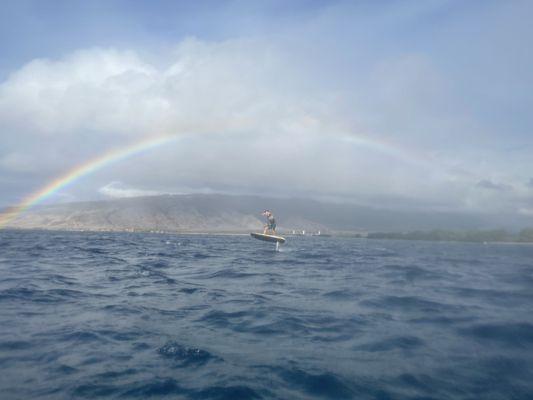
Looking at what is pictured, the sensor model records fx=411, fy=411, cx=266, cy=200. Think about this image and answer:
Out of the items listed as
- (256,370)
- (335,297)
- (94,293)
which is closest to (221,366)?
(256,370)

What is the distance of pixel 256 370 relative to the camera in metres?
8.21

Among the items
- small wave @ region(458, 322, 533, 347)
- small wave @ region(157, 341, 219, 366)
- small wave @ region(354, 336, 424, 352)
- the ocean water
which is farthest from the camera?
small wave @ region(458, 322, 533, 347)

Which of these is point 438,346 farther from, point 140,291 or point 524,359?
point 140,291

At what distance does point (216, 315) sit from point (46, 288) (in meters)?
8.56

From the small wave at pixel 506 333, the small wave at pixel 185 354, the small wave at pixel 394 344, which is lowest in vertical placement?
the small wave at pixel 185 354

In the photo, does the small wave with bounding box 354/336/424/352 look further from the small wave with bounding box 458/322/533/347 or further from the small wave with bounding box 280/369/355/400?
the small wave with bounding box 280/369/355/400

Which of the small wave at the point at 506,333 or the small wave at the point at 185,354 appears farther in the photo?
the small wave at the point at 506,333

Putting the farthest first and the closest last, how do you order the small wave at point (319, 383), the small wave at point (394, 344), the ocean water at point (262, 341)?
the small wave at point (394, 344) → the ocean water at point (262, 341) → the small wave at point (319, 383)

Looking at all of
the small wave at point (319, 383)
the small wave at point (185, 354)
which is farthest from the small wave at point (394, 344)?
the small wave at point (185, 354)

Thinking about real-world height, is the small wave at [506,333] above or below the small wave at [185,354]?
above

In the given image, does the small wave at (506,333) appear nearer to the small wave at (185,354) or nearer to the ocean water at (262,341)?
the ocean water at (262,341)

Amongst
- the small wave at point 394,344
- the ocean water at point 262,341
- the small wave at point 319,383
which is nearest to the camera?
the small wave at point 319,383

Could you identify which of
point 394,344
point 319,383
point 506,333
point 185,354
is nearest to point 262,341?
point 185,354

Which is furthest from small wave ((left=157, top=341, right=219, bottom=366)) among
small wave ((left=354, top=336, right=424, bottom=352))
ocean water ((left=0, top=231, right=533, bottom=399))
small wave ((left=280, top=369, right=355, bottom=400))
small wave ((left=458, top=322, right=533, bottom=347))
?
small wave ((left=458, top=322, right=533, bottom=347))
